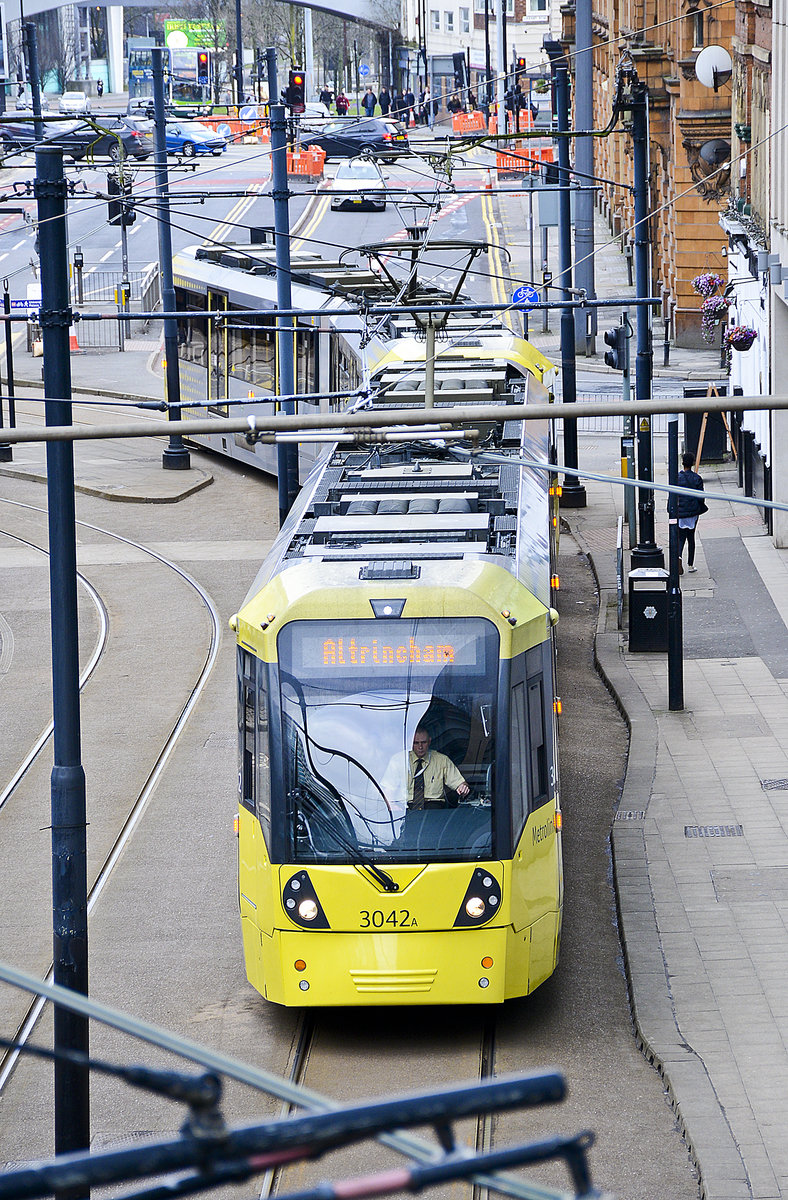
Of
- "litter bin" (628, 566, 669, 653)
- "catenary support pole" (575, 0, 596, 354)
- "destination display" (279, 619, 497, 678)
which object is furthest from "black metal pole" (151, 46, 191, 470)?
"destination display" (279, 619, 497, 678)

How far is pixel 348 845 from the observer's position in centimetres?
953

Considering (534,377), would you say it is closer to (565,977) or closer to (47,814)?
(47,814)

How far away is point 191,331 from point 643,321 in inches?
461

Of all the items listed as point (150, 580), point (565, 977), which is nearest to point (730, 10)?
point (150, 580)

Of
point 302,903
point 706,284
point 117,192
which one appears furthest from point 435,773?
point 706,284

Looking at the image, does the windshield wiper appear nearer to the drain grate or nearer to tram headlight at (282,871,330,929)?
tram headlight at (282,871,330,929)

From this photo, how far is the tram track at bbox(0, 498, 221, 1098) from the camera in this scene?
10.5m

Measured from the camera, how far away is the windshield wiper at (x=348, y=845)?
9438 mm

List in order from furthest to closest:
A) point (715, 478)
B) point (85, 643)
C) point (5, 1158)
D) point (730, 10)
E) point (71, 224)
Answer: point (71, 224) < point (730, 10) < point (715, 478) < point (85, 643) < point (5, 1158)

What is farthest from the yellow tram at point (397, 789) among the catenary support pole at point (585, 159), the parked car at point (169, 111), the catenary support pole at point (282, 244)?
the catenary support pole at point (585, 159)

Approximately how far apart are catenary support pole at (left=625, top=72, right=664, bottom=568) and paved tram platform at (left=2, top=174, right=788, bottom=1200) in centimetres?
106

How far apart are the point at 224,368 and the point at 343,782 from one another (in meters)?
19.0

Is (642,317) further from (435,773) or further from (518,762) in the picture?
(435,773)

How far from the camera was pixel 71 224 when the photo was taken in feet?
198
